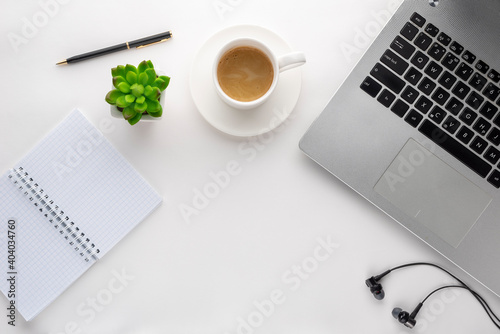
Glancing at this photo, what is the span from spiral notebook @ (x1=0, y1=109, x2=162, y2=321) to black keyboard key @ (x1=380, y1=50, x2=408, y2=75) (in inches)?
22.0

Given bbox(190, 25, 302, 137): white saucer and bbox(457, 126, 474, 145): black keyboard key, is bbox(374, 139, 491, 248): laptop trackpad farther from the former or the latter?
bbox(190, 25, 302, 137): white saucer

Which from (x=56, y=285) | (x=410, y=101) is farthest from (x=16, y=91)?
(x=410, y=101)

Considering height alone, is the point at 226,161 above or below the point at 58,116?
above

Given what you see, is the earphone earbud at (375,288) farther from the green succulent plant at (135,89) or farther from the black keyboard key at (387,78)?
the green succulent plant at (135,89)

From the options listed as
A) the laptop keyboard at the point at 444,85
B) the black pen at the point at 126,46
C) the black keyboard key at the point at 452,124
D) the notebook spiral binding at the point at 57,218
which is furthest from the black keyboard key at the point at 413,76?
the notebook spiral binding at the point at 57,218

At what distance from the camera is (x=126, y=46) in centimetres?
91

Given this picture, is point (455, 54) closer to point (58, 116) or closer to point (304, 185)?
point (304, 185)

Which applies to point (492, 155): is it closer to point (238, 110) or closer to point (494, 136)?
point (494, 136)

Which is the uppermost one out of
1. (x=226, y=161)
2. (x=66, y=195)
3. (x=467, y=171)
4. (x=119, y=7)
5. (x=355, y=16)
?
(x=355, y=16)

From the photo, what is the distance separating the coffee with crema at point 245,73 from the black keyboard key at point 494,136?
46 cm

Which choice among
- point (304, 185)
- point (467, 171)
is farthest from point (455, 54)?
point (304, 185)

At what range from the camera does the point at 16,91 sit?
3.02ft

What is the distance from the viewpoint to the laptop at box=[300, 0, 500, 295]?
86 cm

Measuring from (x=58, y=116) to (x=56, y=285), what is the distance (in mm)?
366
